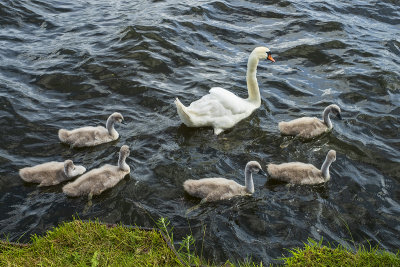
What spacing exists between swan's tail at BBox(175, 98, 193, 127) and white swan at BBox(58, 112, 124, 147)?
1.13 m

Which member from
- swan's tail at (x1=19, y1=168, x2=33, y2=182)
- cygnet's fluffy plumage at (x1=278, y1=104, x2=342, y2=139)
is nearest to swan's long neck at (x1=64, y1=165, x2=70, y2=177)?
swan's tail at (x1=19, y1=168, x2=33, y2=182)

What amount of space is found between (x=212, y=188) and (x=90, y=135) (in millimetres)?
2743

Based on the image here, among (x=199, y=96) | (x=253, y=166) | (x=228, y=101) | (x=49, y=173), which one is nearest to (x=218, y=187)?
(x=253, y=166)

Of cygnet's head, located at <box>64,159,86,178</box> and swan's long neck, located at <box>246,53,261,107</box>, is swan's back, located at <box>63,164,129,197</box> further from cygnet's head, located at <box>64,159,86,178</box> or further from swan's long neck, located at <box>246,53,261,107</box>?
swan's long neck, located at <box>246,53,261,107</box>

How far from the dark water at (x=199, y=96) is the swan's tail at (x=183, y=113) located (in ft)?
1.01

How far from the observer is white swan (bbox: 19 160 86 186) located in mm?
7766

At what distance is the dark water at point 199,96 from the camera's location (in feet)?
24.0

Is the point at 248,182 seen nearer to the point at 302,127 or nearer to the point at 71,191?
the point at 302,127

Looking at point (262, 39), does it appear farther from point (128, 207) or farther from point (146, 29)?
point (128, 207)

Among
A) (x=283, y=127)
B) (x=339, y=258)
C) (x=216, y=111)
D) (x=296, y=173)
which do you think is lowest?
(x=296, y=173)

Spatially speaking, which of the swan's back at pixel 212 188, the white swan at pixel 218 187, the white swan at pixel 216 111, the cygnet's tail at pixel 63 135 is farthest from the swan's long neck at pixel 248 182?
the cygnet's tail at pixel 63 135

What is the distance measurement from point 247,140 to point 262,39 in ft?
17.2

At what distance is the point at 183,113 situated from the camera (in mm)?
9203

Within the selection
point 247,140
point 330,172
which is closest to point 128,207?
point 247,140
